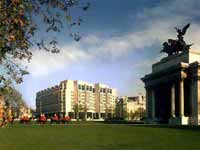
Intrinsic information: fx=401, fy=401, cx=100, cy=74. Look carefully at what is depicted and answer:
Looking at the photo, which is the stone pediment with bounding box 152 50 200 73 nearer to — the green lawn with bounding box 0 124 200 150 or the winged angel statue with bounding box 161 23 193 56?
the winged angel statue with bounding box 161 23 193 56

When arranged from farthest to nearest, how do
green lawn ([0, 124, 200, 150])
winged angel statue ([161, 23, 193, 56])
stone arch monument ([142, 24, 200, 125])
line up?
1. winged angel statue ([161, 23, 193, 56])
2. stone arch monument ([142, 24, 200, 125])
3. green lawn ([0, 124, 200, 150])

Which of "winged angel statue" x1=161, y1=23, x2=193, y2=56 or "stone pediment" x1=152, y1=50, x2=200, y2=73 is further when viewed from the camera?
"winged angel statue" x1=161, y1=23, x2=193, y2=56

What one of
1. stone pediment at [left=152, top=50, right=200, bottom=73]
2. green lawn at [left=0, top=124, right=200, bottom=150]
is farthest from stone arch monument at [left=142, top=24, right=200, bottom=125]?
green lawn at [left=0, top=124, right=200, bottom=150]

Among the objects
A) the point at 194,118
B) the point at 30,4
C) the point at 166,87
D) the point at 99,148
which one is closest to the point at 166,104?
the point at 166,87

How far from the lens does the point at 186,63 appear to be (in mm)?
74188

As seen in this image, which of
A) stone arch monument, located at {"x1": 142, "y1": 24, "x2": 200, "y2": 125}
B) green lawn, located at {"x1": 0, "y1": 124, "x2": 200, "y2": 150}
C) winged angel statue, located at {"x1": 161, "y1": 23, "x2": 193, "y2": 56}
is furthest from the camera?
winged angel statue, located at {"x1": 161, "y1": 23, "x2": 193, "y2": 56}

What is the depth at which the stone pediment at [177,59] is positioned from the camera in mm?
75125

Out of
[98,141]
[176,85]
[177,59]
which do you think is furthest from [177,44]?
[98,141]

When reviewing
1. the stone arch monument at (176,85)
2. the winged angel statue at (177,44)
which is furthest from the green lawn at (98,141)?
the winged angel statue at (177,44)

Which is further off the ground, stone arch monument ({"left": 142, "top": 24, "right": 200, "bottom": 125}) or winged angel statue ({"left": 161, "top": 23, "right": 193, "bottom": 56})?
winged angel statue ({"left": 161, "top": 23, "right": 193, "bottom": 56})

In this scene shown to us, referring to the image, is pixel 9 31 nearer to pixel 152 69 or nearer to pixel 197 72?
pixel 197 72

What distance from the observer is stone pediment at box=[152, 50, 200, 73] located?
7512 centimetres

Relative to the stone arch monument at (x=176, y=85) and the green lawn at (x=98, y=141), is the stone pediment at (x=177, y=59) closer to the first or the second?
the stone arch monument at (x=176, y=85)

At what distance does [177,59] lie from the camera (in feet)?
256
